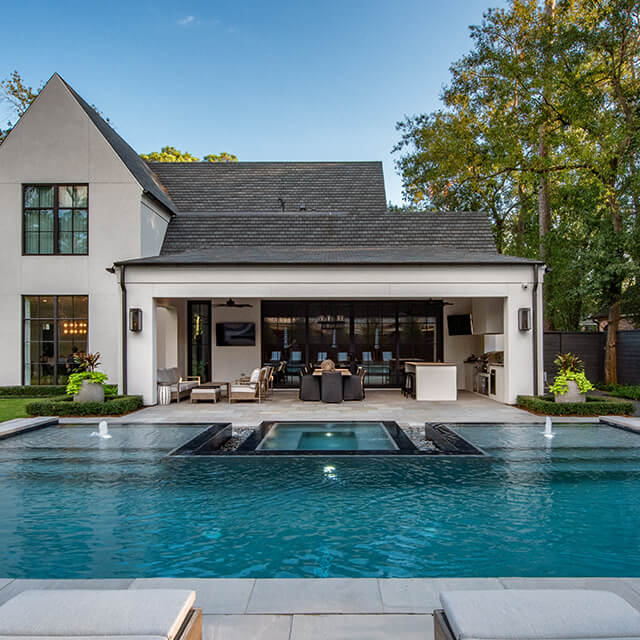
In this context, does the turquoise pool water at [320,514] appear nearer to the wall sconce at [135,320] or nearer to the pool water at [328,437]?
the pool water at [328,437]

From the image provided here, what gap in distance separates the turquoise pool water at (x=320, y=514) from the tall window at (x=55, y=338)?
25.2 feet

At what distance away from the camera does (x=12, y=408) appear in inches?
491

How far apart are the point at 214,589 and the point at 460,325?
47.3 feet

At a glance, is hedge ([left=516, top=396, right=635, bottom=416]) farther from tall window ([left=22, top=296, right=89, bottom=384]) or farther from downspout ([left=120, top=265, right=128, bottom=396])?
tall window ([left=22, top=296, right=89, bottom=384])

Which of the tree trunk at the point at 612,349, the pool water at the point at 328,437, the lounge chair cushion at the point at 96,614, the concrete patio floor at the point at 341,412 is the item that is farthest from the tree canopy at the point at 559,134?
the lounge chair cushion at the point at 96,614

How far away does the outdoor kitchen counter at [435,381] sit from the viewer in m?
14.0

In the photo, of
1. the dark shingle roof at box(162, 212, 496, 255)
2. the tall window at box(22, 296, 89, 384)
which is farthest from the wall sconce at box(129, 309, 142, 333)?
the dark shingle roof at box(162, 212, 496, 255)

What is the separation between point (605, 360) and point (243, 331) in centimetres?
1207

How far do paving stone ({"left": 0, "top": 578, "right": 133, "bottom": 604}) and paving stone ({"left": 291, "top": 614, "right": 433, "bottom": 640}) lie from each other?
134 cm

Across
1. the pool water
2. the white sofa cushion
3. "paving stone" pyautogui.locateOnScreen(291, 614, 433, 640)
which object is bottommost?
the pool water

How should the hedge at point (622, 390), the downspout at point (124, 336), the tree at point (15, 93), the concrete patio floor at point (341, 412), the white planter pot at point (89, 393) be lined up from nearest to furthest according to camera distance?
the concrete patio floor at point (341, 412)
the white planter pot at point (89, 393)
the downspout at point (124, 336)
the hedge at point (622, 390)
the tree at point (15, 93)

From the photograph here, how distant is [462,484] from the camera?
20.0 feet

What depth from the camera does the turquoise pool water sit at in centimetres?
401

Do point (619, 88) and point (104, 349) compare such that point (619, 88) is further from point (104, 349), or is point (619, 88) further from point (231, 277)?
point (104, 349)
